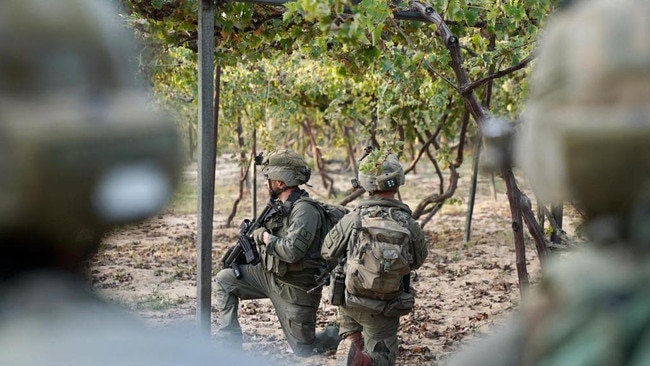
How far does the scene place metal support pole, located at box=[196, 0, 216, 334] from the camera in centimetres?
475

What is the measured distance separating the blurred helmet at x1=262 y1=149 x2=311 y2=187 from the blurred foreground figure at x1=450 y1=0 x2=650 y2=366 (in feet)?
16.5

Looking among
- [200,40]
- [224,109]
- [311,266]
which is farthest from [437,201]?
[200,40]

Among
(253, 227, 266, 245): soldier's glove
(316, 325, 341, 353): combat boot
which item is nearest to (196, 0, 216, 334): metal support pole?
(253, 227, 266, 245): soldier's glove

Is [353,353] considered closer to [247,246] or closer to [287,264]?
[287,264]

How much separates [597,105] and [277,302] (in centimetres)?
551

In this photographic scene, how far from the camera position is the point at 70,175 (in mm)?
848

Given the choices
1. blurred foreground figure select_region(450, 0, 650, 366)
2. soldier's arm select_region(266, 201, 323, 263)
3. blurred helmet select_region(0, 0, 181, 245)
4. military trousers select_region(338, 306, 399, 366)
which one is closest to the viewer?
blurred helmet select_region(0, 0, 181, 245)

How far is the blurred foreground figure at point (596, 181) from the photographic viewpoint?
0.93m

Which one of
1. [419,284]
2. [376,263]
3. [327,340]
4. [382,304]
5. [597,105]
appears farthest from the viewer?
[419,284]

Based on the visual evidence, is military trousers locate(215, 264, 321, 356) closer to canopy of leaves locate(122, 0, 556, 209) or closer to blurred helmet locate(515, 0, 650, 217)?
canopy of leaves locate(122, 0, 556, 209)

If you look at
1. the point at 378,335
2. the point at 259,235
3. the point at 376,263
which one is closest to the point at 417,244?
the point at 376,263

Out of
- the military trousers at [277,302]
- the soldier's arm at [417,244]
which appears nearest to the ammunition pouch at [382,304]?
the soldier's arm at [417,244]

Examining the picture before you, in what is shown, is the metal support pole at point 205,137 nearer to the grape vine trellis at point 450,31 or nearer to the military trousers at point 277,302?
the grape vine trellis at point 450,31

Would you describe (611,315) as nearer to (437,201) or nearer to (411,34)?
(411,34)
